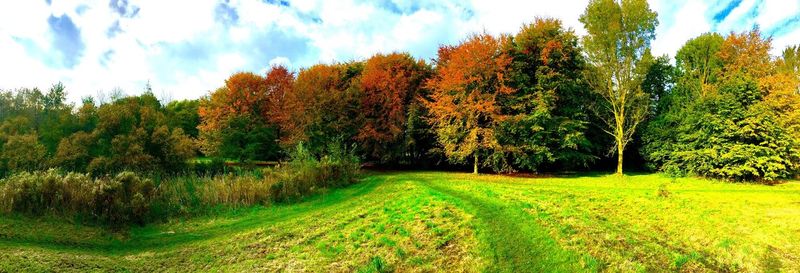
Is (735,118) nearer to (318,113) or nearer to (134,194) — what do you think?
(318,113)

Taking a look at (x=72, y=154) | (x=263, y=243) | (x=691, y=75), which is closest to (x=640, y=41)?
(x=691, y=75)

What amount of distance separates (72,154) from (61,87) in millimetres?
16661

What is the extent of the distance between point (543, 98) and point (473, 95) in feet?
12.3

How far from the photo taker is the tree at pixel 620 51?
2378cm

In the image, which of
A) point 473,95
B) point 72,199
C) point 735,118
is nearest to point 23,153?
point 72,199

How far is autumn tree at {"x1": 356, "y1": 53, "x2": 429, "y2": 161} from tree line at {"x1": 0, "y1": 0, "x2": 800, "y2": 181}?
0.31 feet

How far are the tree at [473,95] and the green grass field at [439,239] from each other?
32.2ft

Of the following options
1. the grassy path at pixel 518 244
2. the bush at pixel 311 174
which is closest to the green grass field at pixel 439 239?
the grassy path at pixel 518 244

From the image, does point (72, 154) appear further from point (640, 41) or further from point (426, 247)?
point (640, 41)

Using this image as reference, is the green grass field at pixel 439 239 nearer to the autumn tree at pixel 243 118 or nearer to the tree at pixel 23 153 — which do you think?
the tree at pixel 23 153

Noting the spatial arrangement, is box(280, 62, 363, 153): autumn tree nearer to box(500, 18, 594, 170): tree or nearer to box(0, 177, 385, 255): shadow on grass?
box(500, 18, 594, 170): tree

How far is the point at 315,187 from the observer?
1574 cm

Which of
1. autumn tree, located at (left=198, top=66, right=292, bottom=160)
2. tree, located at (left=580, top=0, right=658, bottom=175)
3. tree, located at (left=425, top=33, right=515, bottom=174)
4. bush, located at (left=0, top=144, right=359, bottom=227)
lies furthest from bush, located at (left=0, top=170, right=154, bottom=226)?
tree, located at (left=580, top=0, right=658, bottom=175)

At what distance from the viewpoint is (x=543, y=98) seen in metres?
22.4
